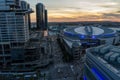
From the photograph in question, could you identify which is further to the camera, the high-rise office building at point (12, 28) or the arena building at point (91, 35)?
the arena building at point (91, 35)

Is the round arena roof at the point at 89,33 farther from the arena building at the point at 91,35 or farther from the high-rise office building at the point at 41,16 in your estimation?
the high-rise office building at the point at 41,16

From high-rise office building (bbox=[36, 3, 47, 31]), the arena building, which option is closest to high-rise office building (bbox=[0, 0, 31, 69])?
the arena building

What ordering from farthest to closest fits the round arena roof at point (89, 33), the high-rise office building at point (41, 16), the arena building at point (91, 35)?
the high-rise office building at point (41, 16) → the round arena roof at point (89, 33) → the arena building at point (91, 35)

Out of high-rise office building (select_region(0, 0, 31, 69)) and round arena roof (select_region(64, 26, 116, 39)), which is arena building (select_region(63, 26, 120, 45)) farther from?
high-rise office building (select_region(0, 0, 31, 69))

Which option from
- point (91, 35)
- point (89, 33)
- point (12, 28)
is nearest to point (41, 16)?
point (89, 33)

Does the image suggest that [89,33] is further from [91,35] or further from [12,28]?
[12,28]

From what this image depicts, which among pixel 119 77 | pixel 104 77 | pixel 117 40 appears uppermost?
pixel 119 77

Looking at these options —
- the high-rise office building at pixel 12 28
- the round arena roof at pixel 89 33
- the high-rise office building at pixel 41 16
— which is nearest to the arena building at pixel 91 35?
the round arena roof at pixel 89 33

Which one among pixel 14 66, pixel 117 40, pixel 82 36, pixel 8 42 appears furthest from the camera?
pixel 117 40

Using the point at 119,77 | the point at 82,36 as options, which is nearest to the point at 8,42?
the point at 82,36

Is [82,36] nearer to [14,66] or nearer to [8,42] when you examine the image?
[8,42]

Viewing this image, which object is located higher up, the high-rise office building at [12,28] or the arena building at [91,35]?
the high-rise office building at [12,28]
